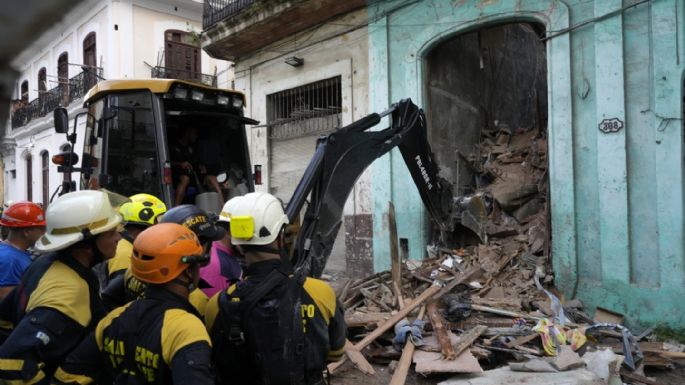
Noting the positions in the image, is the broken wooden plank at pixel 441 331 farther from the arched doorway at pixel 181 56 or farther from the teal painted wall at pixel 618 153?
the arched doorway at pixel 181 56

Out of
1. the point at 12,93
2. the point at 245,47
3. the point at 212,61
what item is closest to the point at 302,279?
the point at 12,93

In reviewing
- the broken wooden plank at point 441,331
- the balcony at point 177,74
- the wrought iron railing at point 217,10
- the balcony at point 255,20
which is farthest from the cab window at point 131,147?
the balcony at point 177,74

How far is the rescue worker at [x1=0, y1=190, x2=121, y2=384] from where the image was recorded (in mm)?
2036

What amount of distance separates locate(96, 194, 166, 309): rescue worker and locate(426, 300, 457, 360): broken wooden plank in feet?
9.99

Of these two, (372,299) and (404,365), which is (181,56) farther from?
(404,365)

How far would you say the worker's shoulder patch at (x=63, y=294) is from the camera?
7.09 feet

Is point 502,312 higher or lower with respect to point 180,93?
lower

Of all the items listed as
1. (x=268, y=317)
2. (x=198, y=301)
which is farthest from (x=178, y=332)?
(x=198, y=301)

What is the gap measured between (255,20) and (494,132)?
5258mm

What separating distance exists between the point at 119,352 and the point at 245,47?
32.0 feet

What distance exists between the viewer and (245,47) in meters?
10.8

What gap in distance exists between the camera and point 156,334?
1.87 m

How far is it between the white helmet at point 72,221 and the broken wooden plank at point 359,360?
3127 mm

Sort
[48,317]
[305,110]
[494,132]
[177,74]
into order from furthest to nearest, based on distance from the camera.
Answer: [177,74] → [305,110] → [494,132] → [48,317]
